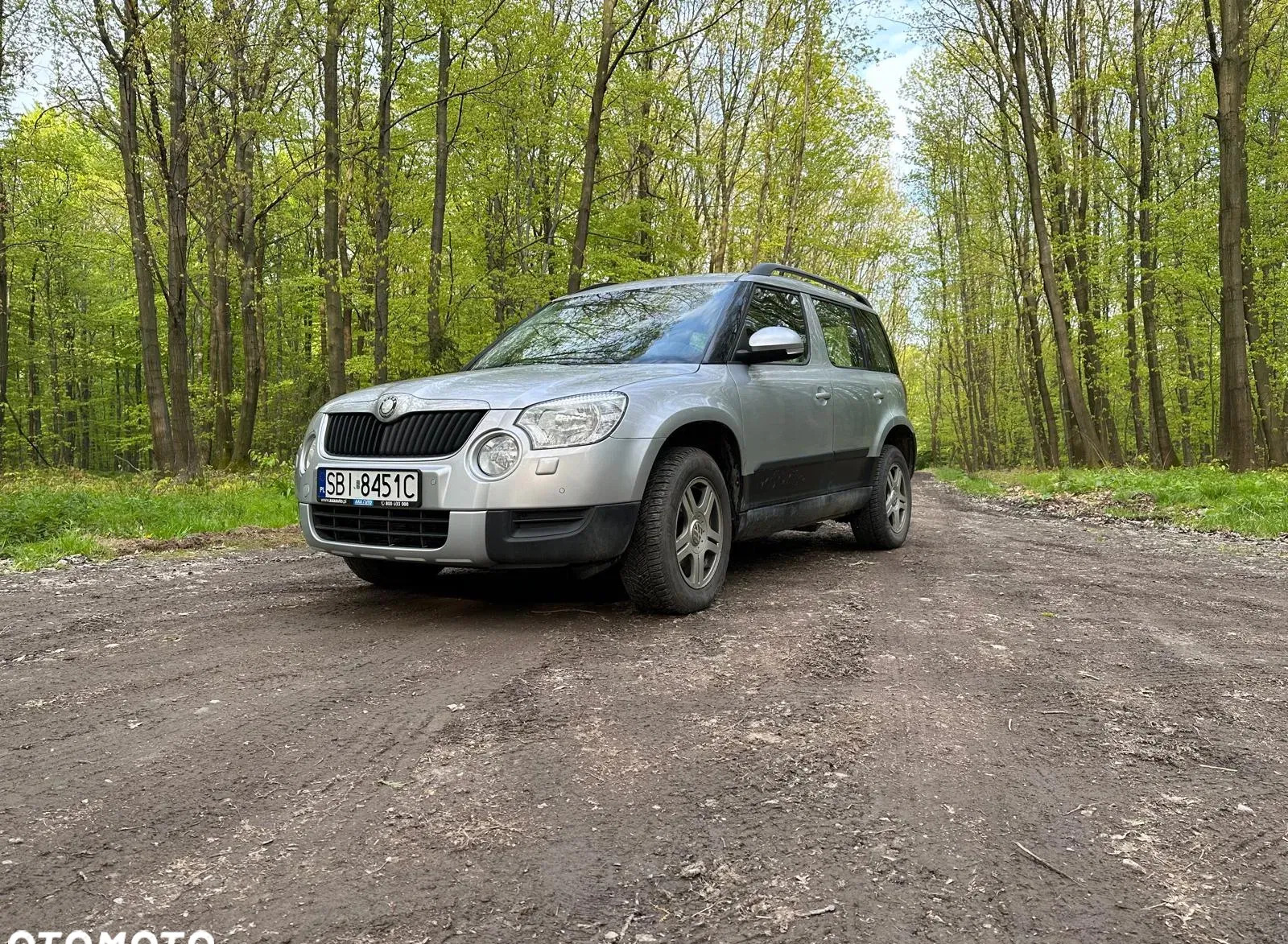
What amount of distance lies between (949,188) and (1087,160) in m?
11.3

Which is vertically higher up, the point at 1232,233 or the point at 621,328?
the point at 1232,233

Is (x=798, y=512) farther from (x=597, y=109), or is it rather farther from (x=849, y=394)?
(x=597, y=109)

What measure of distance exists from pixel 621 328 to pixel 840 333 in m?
2.04

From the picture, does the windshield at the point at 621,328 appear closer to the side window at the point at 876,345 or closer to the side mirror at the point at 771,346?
the side mirror at the point at 771,346

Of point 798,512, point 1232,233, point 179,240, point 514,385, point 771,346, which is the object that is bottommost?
point 798,512

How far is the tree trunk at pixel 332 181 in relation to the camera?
12.3 metres

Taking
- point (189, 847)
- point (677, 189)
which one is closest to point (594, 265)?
point (677, 189)

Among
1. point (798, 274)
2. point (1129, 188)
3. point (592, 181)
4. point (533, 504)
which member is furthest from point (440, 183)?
point (1129, 188)

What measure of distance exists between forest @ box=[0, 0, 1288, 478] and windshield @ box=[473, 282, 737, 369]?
25.9 feet

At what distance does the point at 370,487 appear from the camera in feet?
12.7

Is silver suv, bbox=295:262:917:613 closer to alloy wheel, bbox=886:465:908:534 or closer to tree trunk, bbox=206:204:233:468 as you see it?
alloy wheel, bbox=886:465:908:534

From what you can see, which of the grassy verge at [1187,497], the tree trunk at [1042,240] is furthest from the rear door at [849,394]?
the tree trunk at [1042,240]

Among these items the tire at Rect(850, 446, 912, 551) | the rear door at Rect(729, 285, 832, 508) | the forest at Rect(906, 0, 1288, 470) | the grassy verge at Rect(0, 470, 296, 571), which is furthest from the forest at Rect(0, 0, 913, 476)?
the rear door at Rect(729, 285, 832, 508)

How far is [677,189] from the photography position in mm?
23234
